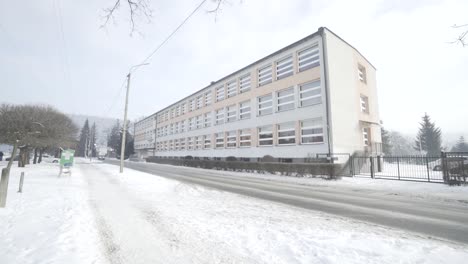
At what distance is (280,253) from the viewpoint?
4.01 m

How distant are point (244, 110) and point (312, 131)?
1109 centimetres

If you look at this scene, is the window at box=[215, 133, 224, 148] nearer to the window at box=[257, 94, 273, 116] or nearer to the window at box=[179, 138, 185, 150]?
the window at box=[257, 94, 273, 116]

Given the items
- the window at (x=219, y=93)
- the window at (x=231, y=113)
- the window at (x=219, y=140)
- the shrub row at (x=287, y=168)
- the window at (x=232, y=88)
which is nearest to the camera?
the shrub row at (x=287, y=168)

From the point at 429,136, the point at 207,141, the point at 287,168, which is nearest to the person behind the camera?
the point at 287,168

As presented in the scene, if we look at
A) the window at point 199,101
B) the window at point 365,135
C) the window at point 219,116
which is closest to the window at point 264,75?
the window at point 219,116

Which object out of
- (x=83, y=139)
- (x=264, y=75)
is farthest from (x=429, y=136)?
(x=83, y=139)

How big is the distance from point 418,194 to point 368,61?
22238 mm

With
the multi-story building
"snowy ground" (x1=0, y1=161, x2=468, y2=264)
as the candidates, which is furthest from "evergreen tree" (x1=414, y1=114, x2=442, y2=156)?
"snowy ground" (x1=0, y1=161, x2=468, y2=264)

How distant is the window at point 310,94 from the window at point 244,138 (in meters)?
8.16

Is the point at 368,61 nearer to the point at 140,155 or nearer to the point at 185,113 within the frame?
the point at 185,113

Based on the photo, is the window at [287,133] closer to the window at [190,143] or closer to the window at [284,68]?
the window at [284,68]

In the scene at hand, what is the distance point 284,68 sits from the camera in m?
26.3

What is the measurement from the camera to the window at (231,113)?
1308 inches

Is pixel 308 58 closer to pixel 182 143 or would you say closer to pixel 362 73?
pixel 362 73
